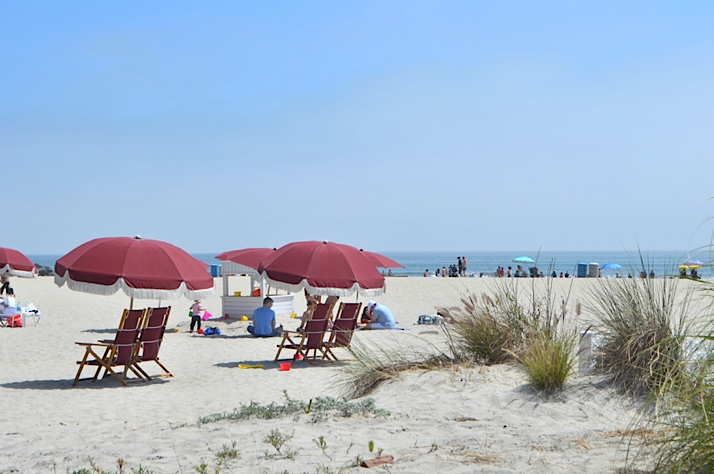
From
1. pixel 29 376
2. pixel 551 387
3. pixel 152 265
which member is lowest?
pixel 29 376

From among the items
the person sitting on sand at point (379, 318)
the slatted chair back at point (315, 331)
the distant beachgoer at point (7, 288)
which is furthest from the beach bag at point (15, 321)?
the slatted chair back at point (315, 331)

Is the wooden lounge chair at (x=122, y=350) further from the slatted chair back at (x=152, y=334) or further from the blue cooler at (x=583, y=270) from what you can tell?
the blue cooler at (x=583, y=270)

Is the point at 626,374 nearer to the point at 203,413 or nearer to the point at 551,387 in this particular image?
the point at 551,387

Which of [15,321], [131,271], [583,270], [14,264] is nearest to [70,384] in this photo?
[131,271]

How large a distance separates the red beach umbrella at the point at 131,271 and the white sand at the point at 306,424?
1.23 meters

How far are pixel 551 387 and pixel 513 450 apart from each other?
5.10ft

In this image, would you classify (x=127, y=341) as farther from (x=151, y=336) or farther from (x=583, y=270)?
(x=583, y=270)

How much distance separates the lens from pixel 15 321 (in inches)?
623

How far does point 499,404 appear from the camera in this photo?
225 inches

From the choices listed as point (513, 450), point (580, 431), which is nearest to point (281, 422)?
point (513, 450)

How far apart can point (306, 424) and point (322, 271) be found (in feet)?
18.0

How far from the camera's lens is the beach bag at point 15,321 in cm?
1577

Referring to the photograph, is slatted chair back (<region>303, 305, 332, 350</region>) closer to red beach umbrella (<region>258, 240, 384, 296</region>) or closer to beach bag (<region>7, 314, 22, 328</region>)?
red beach umbrella (<region>258, 240, 384, 296</region>)

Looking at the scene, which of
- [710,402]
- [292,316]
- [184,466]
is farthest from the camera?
[292,316]
